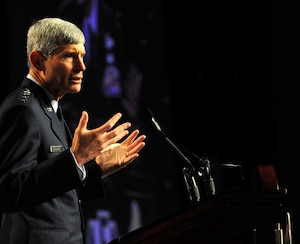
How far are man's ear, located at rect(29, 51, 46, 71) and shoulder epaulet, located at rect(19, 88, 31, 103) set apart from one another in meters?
0.10

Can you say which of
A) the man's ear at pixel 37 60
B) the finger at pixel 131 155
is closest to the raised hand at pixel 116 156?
the finger at pixel 131 155

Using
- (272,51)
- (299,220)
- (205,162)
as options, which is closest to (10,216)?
(205,162)

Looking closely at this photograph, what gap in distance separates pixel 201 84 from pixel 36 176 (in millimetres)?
2875

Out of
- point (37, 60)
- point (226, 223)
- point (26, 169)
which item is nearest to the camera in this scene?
point (226, 223)

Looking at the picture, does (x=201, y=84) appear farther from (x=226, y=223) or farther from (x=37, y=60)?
(x=226, y=223)

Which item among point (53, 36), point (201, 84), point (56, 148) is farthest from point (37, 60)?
point (201, 84)

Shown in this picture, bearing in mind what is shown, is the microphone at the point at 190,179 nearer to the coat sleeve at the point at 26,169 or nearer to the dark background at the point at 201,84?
the coat sleeve at the point at 26,169

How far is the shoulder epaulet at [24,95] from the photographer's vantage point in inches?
80.0

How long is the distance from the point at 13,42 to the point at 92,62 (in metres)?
0.52

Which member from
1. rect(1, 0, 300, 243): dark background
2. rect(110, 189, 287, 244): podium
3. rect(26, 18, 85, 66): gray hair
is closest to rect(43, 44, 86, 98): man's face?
rect(26, 18, 85, 66): gray hair

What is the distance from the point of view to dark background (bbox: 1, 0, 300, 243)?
13.3ft

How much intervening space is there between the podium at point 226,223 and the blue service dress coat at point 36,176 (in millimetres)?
270

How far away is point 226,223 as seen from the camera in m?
1.79

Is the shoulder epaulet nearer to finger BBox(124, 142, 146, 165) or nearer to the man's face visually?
the man's face
